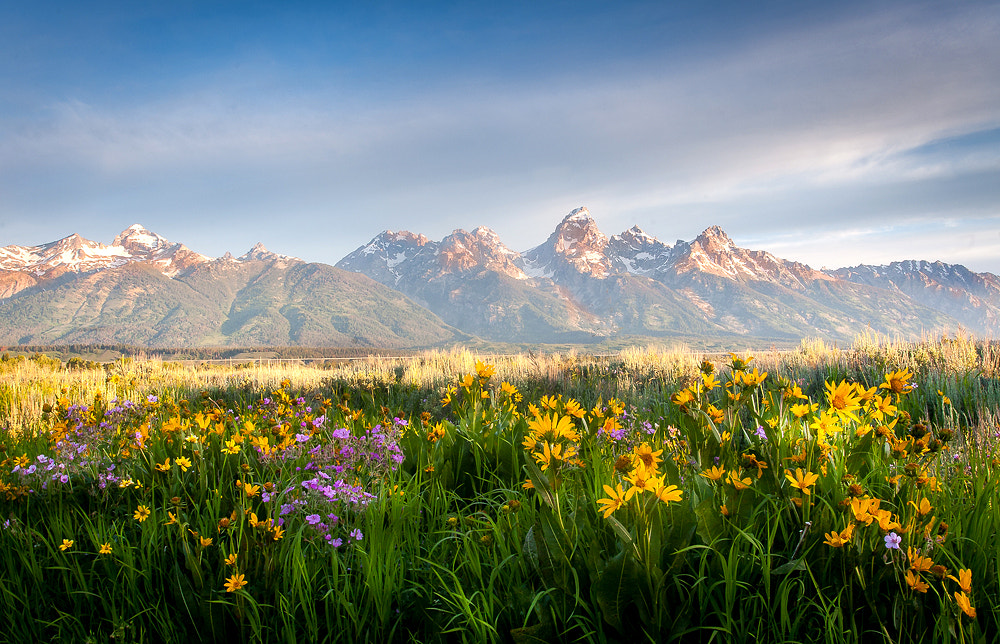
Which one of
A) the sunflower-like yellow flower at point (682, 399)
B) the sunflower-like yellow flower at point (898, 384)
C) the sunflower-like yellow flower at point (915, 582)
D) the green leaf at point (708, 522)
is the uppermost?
the sunflower-like yellow flower at point (898, 384)

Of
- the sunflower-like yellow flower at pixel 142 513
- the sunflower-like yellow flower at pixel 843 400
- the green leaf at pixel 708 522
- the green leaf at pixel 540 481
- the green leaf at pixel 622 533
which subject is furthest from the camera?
the sunflower-like yellow flower at pixel 142 513

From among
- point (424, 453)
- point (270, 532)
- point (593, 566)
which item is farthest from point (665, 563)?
point (424, 453)

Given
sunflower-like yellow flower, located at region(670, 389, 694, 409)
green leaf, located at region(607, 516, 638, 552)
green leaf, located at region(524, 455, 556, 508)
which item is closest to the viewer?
green leaf, located at region(607, 516, 638, 552)

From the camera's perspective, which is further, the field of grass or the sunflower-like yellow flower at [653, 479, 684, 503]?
A: the field of grass

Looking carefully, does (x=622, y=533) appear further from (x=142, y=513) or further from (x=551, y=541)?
(x=142, y=513)

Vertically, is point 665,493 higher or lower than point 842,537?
higher

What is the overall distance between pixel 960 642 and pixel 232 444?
2895 millimetres

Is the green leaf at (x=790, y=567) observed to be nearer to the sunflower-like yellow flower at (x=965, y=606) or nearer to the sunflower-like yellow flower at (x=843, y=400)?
the sunflower-like yellow flower at (x=965, y=606)

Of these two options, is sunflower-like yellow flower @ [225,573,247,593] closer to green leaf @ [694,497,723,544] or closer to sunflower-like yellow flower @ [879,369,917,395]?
green leaf @ [694,497,723,544]

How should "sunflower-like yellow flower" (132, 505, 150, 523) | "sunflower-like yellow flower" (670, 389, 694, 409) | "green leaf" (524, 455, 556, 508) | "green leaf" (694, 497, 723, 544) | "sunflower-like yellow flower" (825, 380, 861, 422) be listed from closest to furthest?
"green leaf" (524, 455, 556, 508) → "green leaf" (694, 497, 723, 544) → "sunflower-like yellow flower" (825, 380, 861, 422) → "sunflower-like yellow flower" (670, 389, 694, 409) → "sunflower-like yellow flower" (132, 505, 150, 523)

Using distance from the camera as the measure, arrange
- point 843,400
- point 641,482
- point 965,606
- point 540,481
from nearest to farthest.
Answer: point 965,606 → point 641,482 → point 540,481 → point 843,400

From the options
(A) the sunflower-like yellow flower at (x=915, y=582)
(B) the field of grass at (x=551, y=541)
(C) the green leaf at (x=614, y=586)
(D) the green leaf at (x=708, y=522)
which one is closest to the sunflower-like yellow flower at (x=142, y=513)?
(B) the field of grass at (x=551, y=541)

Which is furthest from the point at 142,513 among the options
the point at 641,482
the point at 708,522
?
the point at 708,522

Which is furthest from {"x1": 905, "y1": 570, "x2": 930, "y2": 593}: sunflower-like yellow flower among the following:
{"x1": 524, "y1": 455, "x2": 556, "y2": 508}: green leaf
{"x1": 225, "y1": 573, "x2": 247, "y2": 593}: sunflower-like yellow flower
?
{"x1": 225, "y1": 573, "x2": 247, "y2": 593}: sunflower-like yellow flower
